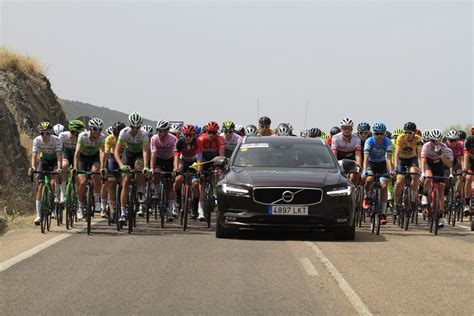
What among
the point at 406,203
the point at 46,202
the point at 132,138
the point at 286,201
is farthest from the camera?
the point at 406,203

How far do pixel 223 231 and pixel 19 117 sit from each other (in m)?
23.6

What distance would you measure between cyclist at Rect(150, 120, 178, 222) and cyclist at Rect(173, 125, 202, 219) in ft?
1.03

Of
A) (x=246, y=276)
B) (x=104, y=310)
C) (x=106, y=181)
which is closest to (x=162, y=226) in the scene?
(x=106, y=181)

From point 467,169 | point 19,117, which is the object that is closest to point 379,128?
point 467,169

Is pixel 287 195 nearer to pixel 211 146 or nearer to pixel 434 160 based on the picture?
pixel 211 146

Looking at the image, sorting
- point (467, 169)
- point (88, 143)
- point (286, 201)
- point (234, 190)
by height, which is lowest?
point (286, 201)

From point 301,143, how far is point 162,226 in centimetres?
311

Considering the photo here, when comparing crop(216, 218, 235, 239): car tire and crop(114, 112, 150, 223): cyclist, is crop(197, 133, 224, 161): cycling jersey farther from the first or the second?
crop(216, 218, 235, 239): car tire

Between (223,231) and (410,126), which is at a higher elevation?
(410,126)

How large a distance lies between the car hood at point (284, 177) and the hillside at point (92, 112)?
2447 inches

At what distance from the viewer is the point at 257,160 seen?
1575 centimetres

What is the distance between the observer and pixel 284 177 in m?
14.6

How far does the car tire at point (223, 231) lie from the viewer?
1481 cm

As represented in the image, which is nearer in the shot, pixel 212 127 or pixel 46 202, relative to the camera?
pixel 46 202
